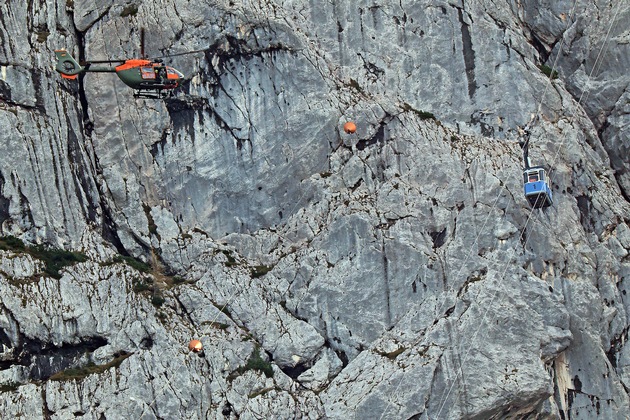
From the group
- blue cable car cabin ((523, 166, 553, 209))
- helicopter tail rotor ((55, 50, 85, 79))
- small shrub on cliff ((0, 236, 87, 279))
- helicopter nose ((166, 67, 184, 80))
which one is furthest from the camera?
helicopter tail rotor ((55, 50, 85, 79))

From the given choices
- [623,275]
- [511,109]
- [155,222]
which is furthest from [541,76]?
[155,222]

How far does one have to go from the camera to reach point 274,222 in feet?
274

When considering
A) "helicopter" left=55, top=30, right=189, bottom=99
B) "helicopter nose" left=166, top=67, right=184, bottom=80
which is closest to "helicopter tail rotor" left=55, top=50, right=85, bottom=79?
"helicopter" left=55, top=30, right=189, bottom=99

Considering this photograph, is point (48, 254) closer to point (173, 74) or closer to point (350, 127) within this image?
point (173, 74)

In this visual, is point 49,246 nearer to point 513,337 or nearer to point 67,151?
point 67,151

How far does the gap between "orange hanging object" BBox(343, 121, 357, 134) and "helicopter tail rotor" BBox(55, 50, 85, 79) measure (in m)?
14.6

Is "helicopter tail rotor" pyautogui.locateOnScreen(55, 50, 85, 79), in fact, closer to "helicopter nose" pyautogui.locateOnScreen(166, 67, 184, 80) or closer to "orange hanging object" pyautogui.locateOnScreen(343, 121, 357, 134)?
Answer: "helicopter nose" pyautogui.locateOnScreen(166, 67, 184, 80)

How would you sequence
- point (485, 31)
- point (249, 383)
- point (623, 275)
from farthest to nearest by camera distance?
1. point (485, 31)
2. point (623, 275)
3. point (249, 383)

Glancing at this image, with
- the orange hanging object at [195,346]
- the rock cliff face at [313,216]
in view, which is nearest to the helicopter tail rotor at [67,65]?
the rock cliff face at [313,216]

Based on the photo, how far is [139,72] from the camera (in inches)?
3108

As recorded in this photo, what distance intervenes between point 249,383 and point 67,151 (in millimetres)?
16832

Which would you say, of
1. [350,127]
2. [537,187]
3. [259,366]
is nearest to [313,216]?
[350,127]

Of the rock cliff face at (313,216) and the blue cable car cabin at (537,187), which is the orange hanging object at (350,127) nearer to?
the rock cliff face at (313,216)

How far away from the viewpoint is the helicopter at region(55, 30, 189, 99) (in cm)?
7894
